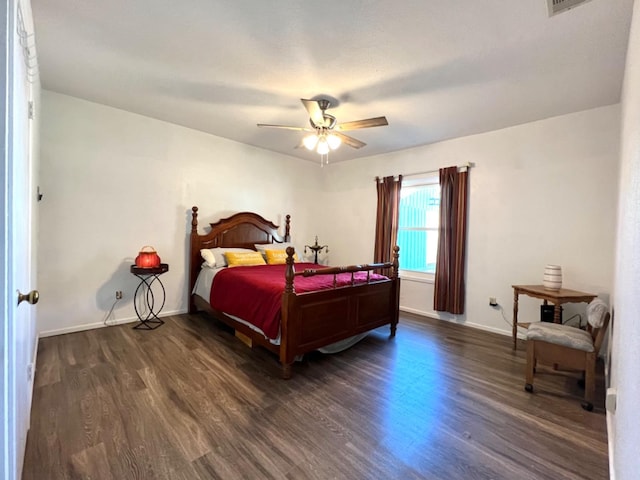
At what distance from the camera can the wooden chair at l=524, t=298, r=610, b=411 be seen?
221 cm

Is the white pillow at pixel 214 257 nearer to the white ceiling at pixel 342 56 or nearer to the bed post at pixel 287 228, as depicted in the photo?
the bed post at pixel 287 228

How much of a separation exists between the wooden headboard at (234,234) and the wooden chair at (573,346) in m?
3.84

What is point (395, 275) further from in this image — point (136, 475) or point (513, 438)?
point (136, 475)

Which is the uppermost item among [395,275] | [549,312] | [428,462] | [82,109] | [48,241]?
[82,109]

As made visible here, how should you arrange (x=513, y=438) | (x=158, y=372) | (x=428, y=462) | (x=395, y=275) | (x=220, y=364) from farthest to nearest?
1. (x=395, y=275)
2. (x=220, y=364)
3. (x=158, y=372)
4. (x=513, y=438)
5. (x=428, y=462)

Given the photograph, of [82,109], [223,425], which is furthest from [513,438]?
[82,109]

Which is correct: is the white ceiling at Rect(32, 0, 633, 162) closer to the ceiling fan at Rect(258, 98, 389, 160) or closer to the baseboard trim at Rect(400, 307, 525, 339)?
the ceiling fan at Rect(258, 98, 389, 160)

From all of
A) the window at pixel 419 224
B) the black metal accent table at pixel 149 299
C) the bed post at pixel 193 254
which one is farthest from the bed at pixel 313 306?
the window at pixel 419 224

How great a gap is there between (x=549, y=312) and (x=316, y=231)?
3956mm

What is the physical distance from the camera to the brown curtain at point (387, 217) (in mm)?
4805

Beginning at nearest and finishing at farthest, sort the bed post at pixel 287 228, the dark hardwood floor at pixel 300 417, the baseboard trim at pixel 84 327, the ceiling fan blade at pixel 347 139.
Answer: the dark hardwood floor at pixel 300 417 → the ceiling fan blade at pixel 347 139 → the baseboard trim at pixel 84 327 → the bed post at pixel 287 228

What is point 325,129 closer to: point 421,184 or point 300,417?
point 421,184

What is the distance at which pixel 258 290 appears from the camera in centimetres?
292

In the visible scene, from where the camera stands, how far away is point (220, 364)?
273 cm
